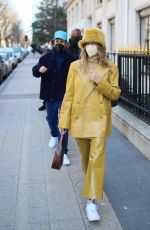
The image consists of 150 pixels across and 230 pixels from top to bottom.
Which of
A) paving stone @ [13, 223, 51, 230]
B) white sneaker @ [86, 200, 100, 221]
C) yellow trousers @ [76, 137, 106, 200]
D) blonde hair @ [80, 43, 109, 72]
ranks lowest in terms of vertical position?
paving stone @ [13, 223, 51, 230]

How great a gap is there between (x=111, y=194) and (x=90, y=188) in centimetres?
83

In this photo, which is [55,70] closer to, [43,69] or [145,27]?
[43,69]

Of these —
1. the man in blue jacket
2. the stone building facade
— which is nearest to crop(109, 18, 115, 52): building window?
the stone building facade

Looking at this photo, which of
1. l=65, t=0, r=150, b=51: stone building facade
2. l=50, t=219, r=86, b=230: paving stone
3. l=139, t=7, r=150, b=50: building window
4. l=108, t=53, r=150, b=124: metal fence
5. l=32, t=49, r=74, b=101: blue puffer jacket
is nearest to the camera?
l=50, t=219, r=86, b=230: paving stone

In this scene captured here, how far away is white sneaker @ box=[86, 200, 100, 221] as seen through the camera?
14.2ft

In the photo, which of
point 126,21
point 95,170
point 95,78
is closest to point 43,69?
point 95,78

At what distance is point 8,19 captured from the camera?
90812mm

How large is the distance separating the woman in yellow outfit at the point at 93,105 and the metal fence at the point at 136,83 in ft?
9.14

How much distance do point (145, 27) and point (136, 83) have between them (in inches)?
411

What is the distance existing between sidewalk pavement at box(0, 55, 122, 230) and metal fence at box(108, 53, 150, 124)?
1.28 meters

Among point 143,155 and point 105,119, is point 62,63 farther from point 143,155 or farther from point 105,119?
point 105,119

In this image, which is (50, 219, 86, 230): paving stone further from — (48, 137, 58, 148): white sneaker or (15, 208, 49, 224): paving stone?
(48, 137, 58, 148): white sneaker

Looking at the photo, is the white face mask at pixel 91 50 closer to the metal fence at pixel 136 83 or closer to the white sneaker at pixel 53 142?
the metal fence at pixel 136 83

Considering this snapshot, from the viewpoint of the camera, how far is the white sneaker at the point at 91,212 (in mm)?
4328
